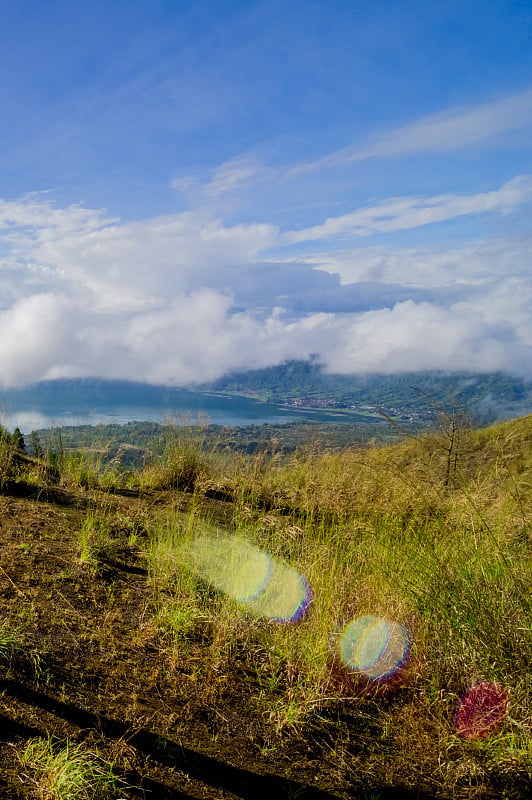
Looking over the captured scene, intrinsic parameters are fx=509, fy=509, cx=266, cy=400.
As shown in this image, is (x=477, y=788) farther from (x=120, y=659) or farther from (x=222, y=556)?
(x=222, y=556)

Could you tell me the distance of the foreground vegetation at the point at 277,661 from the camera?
2449 millimetres

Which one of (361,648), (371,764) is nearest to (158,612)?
(361,648)

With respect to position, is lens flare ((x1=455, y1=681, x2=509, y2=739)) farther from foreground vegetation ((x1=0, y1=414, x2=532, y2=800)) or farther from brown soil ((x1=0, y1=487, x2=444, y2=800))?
brown soil ((x1=0, y1=487, x2=444, y2=800))

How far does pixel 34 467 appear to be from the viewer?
22.1 feet

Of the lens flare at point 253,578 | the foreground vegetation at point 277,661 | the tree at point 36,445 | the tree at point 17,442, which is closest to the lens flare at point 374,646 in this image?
the foreground vegetation at point 277,661

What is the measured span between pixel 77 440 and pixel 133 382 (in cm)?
3319

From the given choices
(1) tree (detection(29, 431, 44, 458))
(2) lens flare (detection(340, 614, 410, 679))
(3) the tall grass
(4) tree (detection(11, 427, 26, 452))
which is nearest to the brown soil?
(3) the tall grass

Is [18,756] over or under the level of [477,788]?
over

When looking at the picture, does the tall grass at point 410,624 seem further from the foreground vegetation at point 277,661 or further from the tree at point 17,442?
the tree at point 17,442

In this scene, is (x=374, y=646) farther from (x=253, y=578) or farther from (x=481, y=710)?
(x=253, y=578)

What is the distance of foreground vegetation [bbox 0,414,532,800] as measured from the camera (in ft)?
8.04

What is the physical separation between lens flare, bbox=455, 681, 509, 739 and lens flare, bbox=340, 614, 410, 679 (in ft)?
1.57

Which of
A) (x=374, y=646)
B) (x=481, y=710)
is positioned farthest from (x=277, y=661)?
(x=481, y=710)

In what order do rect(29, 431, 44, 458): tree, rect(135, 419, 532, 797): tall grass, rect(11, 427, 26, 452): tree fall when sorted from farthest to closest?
rect(29, 431, 44, 458): tree < rect(11, 427, 26, 452): tree < rect(135, 419, 532, 797): tall grass
